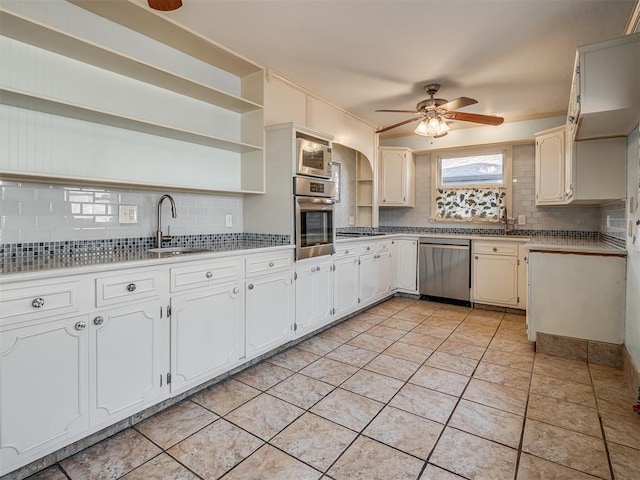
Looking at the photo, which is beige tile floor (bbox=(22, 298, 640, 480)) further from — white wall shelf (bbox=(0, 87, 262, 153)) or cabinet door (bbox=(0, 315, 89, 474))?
white wall shelf (bbox=(0, 87, 262, 153))

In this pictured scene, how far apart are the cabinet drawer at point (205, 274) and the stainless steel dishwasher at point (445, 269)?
304cm

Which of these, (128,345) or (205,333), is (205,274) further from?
(128,345)

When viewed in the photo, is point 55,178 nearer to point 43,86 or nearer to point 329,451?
point 43,86

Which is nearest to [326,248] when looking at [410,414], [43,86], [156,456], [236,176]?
[236,176]

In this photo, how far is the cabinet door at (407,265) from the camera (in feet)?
15.8

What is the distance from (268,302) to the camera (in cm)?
271

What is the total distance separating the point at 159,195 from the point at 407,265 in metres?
3.40

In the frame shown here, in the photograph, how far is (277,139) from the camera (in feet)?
9.97

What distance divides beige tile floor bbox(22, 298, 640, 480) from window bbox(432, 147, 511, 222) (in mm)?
2521

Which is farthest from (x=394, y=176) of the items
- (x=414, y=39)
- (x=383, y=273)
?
(x=414, y=39)

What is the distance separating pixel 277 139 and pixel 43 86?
1.61 metres

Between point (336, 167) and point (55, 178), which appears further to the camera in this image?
point (336, 167)

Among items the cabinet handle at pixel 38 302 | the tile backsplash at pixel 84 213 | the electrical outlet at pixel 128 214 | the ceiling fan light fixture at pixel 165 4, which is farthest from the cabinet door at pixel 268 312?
the ceiling fan light fixture at pixel 165 4

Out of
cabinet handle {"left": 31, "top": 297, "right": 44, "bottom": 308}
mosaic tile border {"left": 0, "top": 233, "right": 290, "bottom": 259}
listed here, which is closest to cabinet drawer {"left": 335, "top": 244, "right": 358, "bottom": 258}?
mosaic tile border {"left": 0, "top": 233, "right": 290, "bottom": 259}
